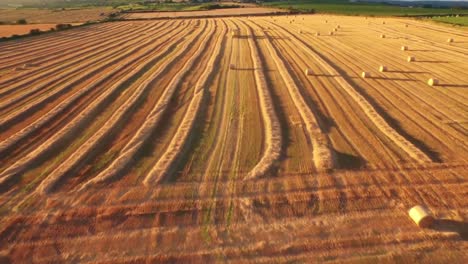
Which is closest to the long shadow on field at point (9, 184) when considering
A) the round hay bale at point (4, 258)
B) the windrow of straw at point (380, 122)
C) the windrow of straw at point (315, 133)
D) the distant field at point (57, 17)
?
the round hay bale at point (4, 258)

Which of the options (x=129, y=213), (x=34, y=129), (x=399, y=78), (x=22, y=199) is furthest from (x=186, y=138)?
(x=399, y=78)

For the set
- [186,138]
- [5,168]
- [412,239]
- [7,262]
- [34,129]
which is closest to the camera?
[7,262]

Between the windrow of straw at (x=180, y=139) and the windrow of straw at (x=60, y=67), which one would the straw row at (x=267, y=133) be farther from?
the windrow of straw at (x=60, y=67)

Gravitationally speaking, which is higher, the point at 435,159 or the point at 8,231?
the point at 435,159

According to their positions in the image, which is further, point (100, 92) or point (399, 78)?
point (399, 78)

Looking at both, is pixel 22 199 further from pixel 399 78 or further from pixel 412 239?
pixel 399 78

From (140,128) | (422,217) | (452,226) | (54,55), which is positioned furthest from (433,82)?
(54,55)

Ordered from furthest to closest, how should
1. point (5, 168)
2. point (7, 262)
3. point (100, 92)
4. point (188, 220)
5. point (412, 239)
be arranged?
point (100, 92), point (5, 168), point (188, 220), point (412, 239), point (7, 262)

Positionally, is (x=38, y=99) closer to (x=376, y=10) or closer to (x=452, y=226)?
(x=452, y=226)
